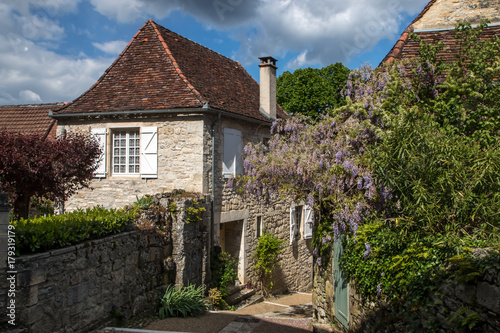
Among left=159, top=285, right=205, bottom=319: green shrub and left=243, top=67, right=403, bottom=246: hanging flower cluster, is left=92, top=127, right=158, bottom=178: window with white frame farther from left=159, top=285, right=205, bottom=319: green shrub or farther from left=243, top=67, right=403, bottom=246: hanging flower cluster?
left=243, top=67, right=403, bottom=246: hanging flower cluster

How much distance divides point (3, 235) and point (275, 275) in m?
10.1

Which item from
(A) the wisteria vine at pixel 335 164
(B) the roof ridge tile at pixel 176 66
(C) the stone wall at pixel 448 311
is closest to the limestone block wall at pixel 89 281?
(A) the wisteria vine at pixel 335 164

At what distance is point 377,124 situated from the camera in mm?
7055

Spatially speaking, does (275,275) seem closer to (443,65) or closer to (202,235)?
(202,235)

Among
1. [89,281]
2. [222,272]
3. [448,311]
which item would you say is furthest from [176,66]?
[448,311]

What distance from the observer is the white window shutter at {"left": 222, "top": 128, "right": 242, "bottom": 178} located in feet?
39.3

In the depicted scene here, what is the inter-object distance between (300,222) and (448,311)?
12149 mm

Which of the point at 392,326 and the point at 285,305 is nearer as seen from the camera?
the point at 392,326

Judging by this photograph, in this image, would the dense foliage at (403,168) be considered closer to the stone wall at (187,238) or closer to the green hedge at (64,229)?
the stone wall at (187,238)

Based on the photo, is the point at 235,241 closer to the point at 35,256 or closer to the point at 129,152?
the point at 129,152

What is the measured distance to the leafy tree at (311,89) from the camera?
81.3 ft

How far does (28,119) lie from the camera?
53.3 ft

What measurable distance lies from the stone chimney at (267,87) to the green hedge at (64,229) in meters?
6.76

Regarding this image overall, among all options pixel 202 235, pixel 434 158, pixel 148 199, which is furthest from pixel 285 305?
pixel 434 158
